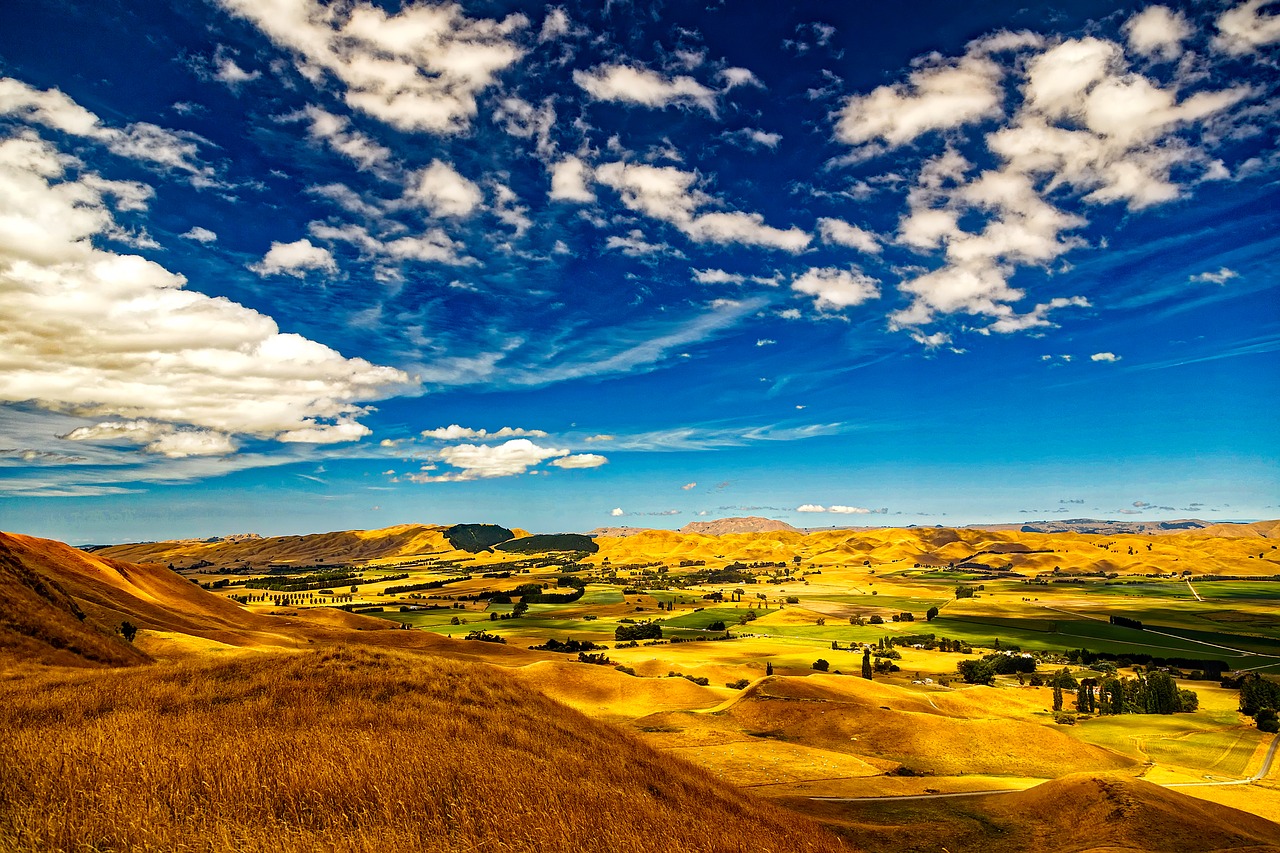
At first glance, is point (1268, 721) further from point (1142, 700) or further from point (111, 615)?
point (111, 615)

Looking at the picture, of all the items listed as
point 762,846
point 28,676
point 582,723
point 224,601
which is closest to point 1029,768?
point 582,723

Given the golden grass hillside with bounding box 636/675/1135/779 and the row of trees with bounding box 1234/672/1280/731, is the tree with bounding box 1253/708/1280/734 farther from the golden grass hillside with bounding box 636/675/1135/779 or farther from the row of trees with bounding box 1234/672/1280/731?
the golden grass hillside with bounding box 636/675/1135/779

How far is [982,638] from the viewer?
170 meters

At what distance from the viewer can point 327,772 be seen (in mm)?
16031

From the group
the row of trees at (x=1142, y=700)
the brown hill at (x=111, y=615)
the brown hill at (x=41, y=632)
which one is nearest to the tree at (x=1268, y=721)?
the row of trees at (x=1142, y=700)

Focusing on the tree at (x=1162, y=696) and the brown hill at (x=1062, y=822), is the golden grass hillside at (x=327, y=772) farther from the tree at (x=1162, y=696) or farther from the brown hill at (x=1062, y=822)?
the tree at (x=1162, y=696)

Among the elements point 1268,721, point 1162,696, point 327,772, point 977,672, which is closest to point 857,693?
point 977,672

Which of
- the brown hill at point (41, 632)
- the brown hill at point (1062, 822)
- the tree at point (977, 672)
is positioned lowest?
the tree at point (977, 672)

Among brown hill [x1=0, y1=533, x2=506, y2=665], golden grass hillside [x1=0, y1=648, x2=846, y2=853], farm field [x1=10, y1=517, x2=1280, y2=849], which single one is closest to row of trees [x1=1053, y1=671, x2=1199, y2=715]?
farm field [x1=10, y1=517, x2=1280, y2=849]

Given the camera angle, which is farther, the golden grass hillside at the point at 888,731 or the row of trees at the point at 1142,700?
the row of trees at the point at 1142,700

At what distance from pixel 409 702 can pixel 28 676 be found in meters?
17.8

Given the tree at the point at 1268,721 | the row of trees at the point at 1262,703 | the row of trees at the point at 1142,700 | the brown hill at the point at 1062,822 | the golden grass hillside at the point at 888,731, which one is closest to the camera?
the brown hill at the point at 1062,822

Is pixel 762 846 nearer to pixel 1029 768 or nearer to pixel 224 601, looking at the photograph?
pixel 1029 768

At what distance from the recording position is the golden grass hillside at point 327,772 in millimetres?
13094
